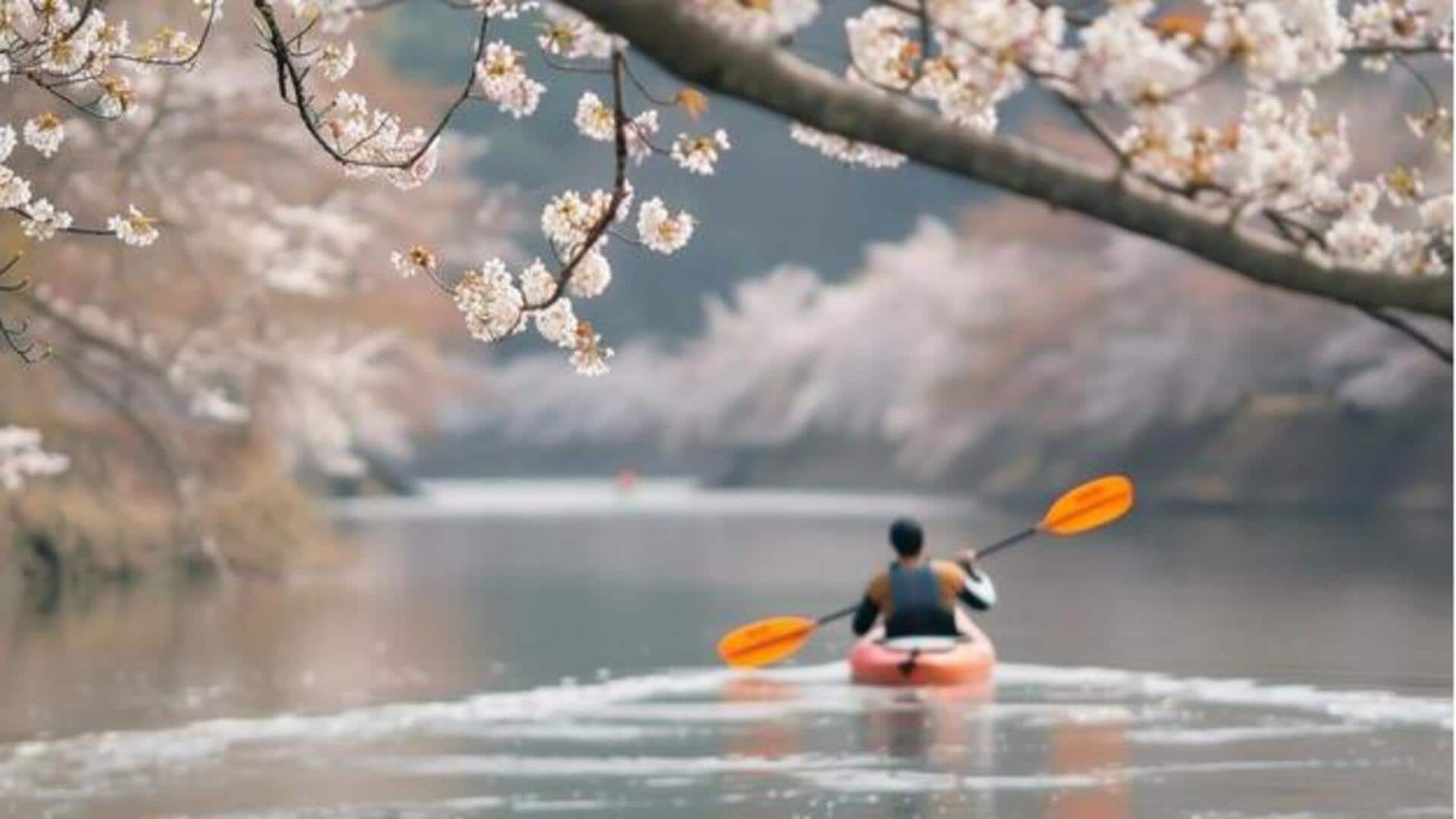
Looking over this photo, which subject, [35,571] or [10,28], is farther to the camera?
[35,571]

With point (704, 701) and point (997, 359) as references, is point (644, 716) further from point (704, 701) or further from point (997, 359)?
point (997, 359)

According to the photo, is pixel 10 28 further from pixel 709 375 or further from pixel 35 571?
pixel 709 375

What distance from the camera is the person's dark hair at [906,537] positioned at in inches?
729

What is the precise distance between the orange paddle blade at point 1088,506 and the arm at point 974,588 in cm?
162

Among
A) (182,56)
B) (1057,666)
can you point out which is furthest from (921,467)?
(182,56)

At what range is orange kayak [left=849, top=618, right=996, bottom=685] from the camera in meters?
18.6

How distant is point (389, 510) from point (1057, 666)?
36.7m

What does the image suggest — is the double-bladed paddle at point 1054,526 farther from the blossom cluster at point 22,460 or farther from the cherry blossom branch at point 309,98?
the blossom cluster at point 22,460

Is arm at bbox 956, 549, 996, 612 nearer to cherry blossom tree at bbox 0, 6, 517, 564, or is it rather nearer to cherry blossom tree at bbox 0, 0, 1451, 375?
cherry blossom tree at bbox 0, 6, 517, 564

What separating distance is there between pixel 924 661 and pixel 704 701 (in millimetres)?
1383

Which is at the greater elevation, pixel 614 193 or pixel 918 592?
pixel 918 592

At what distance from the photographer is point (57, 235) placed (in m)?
29.3

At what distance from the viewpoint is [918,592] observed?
18.9 metres

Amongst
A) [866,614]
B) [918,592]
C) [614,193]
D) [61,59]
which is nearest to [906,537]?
[918,592]
